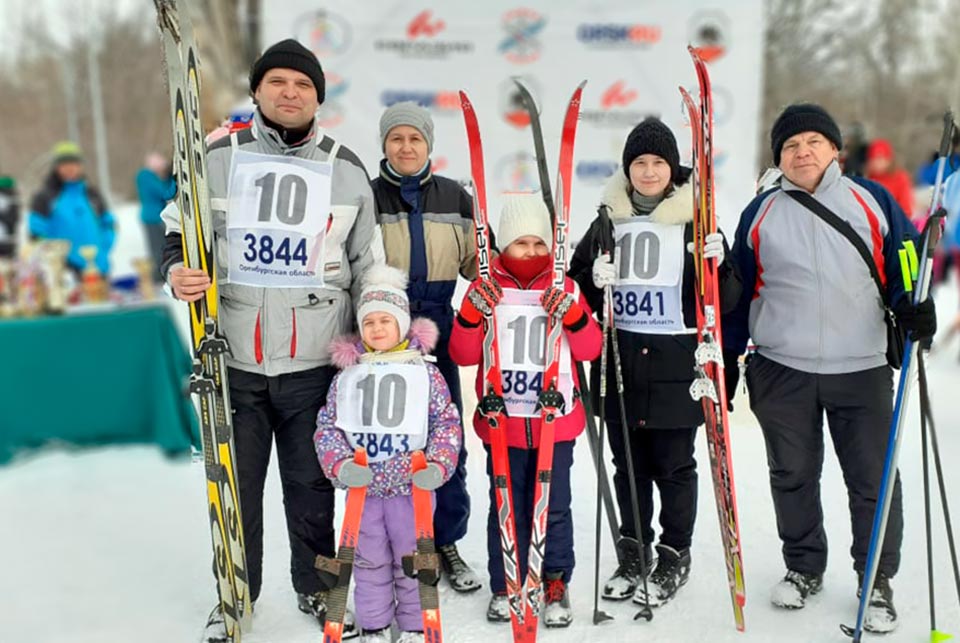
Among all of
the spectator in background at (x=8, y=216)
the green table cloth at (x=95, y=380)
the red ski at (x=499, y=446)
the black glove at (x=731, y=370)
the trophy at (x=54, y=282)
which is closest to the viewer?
the red ski at (x=499, y=446)

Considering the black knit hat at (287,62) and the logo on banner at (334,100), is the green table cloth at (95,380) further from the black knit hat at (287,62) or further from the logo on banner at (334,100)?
the black knit hat at (287,62)

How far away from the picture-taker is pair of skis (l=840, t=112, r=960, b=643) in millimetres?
2430

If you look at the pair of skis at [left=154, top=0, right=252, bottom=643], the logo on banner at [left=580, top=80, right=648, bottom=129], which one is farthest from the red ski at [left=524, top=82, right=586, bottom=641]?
the logo on banner at [left=580, top=80, right=648, bottom=129]

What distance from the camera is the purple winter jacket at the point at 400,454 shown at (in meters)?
2.44

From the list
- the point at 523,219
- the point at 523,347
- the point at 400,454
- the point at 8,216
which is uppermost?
the point at 8,216

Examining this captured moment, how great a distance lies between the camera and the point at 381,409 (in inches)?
96.0

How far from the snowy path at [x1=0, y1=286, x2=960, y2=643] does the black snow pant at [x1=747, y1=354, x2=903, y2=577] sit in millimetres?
259

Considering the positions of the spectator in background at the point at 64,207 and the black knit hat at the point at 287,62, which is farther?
the spectator in background at the point at 64,207

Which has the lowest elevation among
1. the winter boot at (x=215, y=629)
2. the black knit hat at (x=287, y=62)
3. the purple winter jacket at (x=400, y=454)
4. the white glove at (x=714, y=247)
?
the winter boot at (x=215, y=629)

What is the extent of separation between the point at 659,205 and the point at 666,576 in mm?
1376

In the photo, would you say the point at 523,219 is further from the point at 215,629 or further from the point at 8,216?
the point at 8,216

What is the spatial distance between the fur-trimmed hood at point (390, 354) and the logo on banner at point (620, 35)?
399cm

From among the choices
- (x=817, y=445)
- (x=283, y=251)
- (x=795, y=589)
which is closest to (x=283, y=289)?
(x=283, y=251)

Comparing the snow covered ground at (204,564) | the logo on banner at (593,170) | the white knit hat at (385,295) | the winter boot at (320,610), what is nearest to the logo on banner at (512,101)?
the logo on banner at (593,170)
